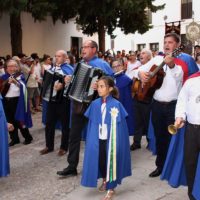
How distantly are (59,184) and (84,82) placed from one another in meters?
1.45

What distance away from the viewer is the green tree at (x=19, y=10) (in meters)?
12.3

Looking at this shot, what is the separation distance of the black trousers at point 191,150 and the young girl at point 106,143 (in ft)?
3.42

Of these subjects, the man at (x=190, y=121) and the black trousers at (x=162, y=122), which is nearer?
the man at (x=190, y=121)

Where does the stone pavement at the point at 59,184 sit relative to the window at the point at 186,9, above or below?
below

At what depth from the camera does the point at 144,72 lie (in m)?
5.47

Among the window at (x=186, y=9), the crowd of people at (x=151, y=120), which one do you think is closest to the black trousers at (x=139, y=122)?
the crowd of people at (x=151, y=120)

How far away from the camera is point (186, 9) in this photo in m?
35.5

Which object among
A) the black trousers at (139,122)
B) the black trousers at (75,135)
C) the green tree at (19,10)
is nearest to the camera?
the black trousers at (75,135)

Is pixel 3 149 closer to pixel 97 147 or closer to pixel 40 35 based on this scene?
pixel 97 147

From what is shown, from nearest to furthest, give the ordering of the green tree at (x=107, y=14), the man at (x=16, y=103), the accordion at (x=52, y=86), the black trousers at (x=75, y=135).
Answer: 1. the black trousers at (x=75, y=135)
2. the accordion at (x=52, y=86)
3. the man at (x=16, y=103)
4. the green tree at (x=107, y=14)

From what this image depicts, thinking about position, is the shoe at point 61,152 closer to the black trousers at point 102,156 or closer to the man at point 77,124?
the man at point 77,124

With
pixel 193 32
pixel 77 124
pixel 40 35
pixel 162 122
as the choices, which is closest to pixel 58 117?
pixel 77 124

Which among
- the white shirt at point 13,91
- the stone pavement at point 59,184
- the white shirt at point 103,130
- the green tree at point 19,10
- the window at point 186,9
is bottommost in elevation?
the stone pavement at point 59,184

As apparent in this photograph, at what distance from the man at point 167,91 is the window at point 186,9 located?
3093 centimetres
